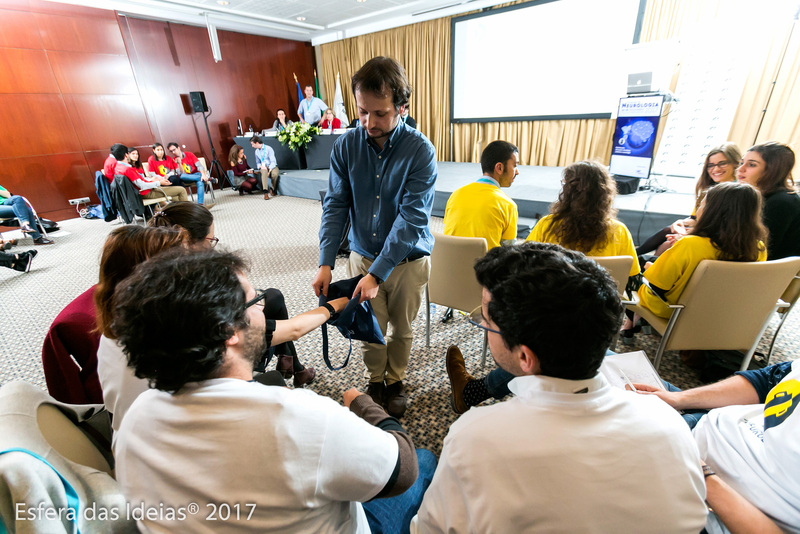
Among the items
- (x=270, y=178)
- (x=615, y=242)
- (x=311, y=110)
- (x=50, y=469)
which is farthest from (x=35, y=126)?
(x=615, y=242)

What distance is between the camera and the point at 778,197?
189 centimetres

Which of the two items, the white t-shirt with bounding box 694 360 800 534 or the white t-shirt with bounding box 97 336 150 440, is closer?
the white t-shirt with bounding box 694 360 800 534

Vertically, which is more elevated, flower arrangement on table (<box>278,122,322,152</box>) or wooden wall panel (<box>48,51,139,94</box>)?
wooden wall panel (<box>48,51,139,94</box>)

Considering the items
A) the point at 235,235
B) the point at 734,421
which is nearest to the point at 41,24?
the point at 235,235

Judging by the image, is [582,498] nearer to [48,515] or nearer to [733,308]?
[48,515]

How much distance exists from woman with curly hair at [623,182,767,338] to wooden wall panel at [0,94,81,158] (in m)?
8.12

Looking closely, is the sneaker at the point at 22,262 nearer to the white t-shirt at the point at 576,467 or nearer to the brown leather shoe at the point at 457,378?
the brown leather shoe at the point at 457,378

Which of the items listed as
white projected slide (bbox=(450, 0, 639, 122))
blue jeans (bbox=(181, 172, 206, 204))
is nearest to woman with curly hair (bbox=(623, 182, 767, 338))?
white projected slide (bbox=(450, 0, 639, 122))

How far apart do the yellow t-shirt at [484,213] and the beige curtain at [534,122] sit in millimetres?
4550

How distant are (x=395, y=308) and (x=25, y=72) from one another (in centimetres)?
742

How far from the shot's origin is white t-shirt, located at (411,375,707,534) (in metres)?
0.52

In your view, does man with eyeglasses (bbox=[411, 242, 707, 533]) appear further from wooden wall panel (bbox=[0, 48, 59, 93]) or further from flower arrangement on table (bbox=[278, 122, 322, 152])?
wooden wall panel (bbox=[0, 48, 59, 93])

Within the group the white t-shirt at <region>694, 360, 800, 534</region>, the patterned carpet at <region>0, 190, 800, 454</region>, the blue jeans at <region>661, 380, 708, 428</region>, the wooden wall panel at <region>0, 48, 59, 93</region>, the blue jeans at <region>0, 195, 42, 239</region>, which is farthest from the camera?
the wooden wall panel at <region>0, 48, 59, 93</region>

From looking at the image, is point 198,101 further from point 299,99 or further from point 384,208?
point 384,208
